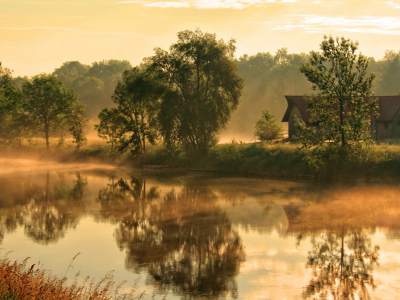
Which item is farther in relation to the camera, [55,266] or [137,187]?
[137,187]

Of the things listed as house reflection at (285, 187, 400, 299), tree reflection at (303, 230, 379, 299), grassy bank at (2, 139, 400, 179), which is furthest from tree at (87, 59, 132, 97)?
tree reflection at (303, 230, 379, 299)

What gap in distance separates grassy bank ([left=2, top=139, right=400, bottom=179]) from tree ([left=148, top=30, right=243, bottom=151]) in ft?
7.18

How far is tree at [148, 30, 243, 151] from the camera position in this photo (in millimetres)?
42562

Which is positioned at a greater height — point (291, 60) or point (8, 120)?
point (291, 60)

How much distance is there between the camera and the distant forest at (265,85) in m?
92.6

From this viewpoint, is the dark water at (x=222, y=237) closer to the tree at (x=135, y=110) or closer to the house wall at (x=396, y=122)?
the tree at (x=135, y=110)

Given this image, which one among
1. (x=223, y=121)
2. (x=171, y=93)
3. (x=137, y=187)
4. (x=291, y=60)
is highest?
(x=291, y=60)

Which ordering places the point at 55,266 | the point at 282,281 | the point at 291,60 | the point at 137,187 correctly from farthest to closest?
the point at 291,60 < the point at 137,187 < the point at 55,266 < the point at 282,281

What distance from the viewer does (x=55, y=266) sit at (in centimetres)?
1239

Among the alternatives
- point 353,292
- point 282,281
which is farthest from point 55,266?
point 353,292

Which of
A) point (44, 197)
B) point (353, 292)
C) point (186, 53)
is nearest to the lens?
point (353, 292)

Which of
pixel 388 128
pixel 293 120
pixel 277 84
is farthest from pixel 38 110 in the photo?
pixel 277 84

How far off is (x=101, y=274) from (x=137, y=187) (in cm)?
1856

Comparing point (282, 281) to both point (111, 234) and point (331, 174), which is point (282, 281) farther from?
point (331, 174)
